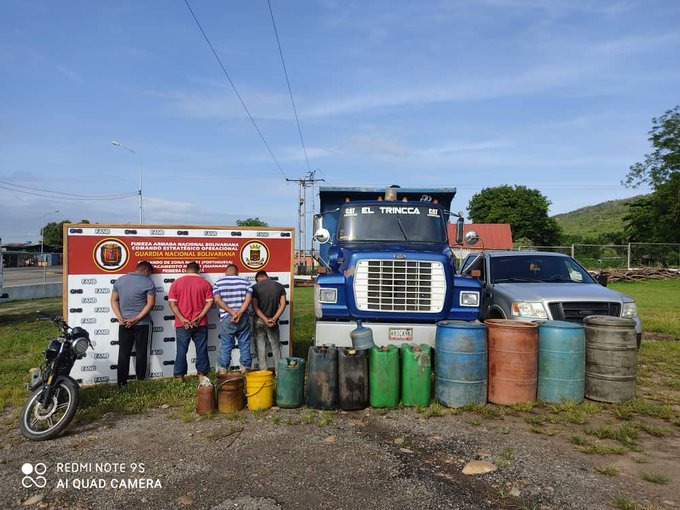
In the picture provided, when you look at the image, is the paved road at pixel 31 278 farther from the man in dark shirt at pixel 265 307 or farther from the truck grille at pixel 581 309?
the truck grille at pixel 581 309

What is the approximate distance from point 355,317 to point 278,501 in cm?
347

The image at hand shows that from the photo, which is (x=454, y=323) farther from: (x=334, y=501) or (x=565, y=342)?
(x=334, y=501)

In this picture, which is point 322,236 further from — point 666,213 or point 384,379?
point 666,213

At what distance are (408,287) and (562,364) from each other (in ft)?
7.11

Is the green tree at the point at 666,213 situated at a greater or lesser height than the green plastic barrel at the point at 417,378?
greater

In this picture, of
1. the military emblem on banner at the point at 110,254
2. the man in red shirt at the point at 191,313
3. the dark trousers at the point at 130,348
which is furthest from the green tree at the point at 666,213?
the dark trousers at the point at 130,348

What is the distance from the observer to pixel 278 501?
390cm

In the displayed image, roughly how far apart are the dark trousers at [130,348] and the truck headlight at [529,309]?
5.69 metres

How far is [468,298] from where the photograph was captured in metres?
7.20

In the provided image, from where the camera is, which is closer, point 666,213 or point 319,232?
point 319,232

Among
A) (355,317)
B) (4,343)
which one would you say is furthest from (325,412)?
(4,343)

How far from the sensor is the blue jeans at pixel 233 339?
7789 mm

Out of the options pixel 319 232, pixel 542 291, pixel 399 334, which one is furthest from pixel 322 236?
pixel 542 291

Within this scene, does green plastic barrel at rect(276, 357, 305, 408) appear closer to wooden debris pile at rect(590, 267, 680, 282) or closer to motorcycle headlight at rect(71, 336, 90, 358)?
motorcycle headlight at rect(71, 336, 90, 358)
